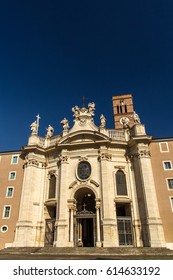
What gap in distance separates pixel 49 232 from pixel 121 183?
1096 cm

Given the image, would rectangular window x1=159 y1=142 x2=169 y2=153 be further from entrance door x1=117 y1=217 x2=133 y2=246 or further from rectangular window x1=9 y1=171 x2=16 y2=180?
rectangular window x1=9 y1=171 x2=16 y2=180

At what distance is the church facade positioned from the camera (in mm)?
22328

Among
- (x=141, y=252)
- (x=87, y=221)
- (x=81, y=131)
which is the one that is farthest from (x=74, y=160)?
(x=141, y=252)

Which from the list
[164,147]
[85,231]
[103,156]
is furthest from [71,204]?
[164,147]

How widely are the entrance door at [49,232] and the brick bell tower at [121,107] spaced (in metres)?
30.2

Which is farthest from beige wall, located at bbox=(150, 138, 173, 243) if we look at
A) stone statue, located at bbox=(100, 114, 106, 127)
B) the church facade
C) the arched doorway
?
the arched doorway

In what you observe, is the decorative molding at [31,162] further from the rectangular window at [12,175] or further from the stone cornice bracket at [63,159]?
the stone cornice bracket at [63,159]

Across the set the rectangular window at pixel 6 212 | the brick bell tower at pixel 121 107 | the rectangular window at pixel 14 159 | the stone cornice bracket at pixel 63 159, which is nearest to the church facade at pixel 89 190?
the stone cornice bracket at pixel 63 159

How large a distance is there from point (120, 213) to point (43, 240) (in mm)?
10409

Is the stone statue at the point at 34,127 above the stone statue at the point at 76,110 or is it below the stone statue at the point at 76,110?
below

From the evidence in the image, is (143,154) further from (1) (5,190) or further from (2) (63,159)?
(1) (5,190)

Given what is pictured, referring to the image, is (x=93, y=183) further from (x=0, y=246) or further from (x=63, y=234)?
(x=0, y=246)

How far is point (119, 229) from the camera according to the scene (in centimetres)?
2289

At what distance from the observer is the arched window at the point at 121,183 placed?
2468 centimetres
